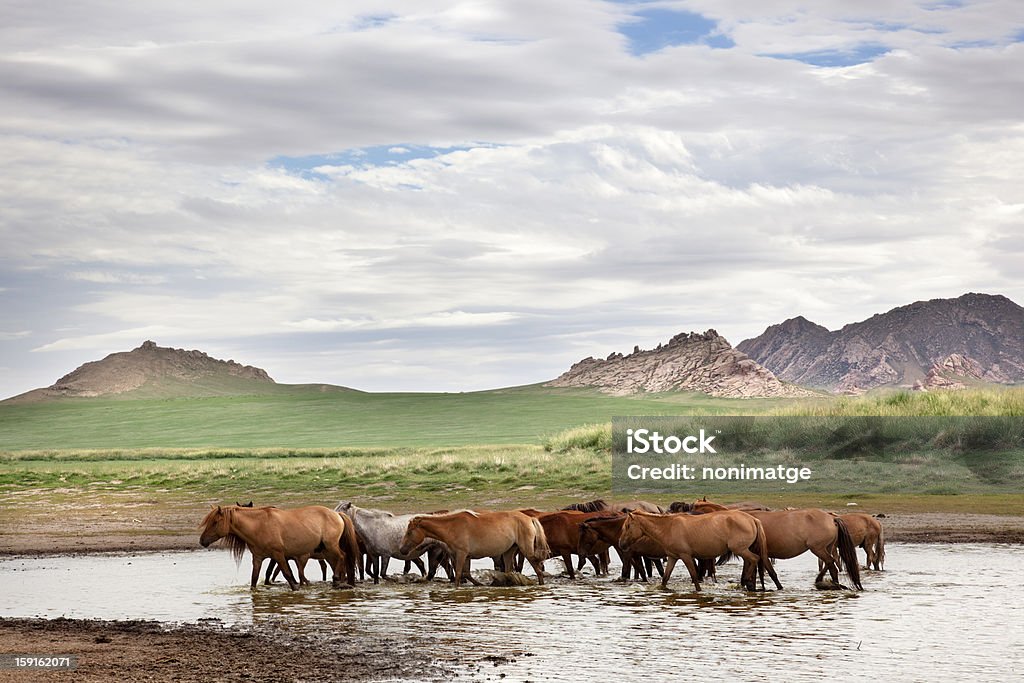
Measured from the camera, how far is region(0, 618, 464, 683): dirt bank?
35.2 feet

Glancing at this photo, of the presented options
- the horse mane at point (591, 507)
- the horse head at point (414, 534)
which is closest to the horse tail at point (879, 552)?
the horse mane at point (591, 507)

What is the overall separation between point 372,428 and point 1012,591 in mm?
80441

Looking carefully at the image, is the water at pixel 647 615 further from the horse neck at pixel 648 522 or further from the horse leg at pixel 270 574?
the horse neck at pixel 648 522

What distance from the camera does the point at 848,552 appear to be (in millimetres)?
16547


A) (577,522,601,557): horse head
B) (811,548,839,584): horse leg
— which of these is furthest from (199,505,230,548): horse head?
(811,548,839,584): horse leg

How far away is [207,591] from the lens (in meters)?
17.1

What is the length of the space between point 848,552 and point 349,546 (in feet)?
24.9

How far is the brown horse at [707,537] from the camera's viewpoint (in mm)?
16531

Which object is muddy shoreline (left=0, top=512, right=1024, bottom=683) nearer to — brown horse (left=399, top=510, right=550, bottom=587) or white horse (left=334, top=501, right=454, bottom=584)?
brown horse (left=399, top=510, right=550, bottom=587)

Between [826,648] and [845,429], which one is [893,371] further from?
[826,648]

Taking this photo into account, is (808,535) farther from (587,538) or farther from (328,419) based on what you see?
(328,419)

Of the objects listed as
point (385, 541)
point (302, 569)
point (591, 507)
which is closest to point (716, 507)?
point (591, 507)

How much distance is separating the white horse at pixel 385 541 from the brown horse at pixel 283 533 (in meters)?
0.76

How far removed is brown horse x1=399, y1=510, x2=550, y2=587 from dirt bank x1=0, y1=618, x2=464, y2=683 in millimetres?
4661
